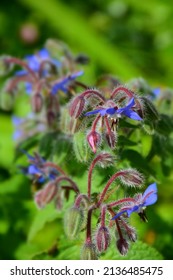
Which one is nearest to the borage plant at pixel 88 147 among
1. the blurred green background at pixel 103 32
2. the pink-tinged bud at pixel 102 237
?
the pink-tinged bud at pixel 102 237

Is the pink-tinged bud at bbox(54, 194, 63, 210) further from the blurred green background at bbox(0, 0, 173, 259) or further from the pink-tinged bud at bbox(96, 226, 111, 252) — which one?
the blurred green background at bbox(0, 0, 173, 259)

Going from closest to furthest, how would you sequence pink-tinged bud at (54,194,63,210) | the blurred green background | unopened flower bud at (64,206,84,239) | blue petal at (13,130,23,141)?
1. unopened flower bud at (64,206,84,239)
2. pink-tinged bud at (54,194,63,210)
3. blue petal at (13,130,23,141)
4. the blurred green background

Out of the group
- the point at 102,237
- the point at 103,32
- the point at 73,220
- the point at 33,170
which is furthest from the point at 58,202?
the point at 103,32

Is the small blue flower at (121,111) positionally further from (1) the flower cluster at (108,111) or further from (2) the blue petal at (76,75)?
(2) the blue petal at (76,75)

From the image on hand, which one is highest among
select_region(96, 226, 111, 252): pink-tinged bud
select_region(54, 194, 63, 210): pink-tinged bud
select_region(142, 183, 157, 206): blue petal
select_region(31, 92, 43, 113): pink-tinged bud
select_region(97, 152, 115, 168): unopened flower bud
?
select_region(31, 92, 43, 113): pink-tinged bud

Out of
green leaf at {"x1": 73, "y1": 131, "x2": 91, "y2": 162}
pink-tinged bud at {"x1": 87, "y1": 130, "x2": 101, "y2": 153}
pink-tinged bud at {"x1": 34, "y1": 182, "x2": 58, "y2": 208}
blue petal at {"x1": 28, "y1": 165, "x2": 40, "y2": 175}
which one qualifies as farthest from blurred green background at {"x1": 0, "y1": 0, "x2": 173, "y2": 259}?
pink-tinged bud at {"x1": 87, "y1": 130, "x2": 101, "y2": 153}

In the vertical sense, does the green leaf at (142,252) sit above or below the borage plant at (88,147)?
below

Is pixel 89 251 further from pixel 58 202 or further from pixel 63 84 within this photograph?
pixel 63 84
